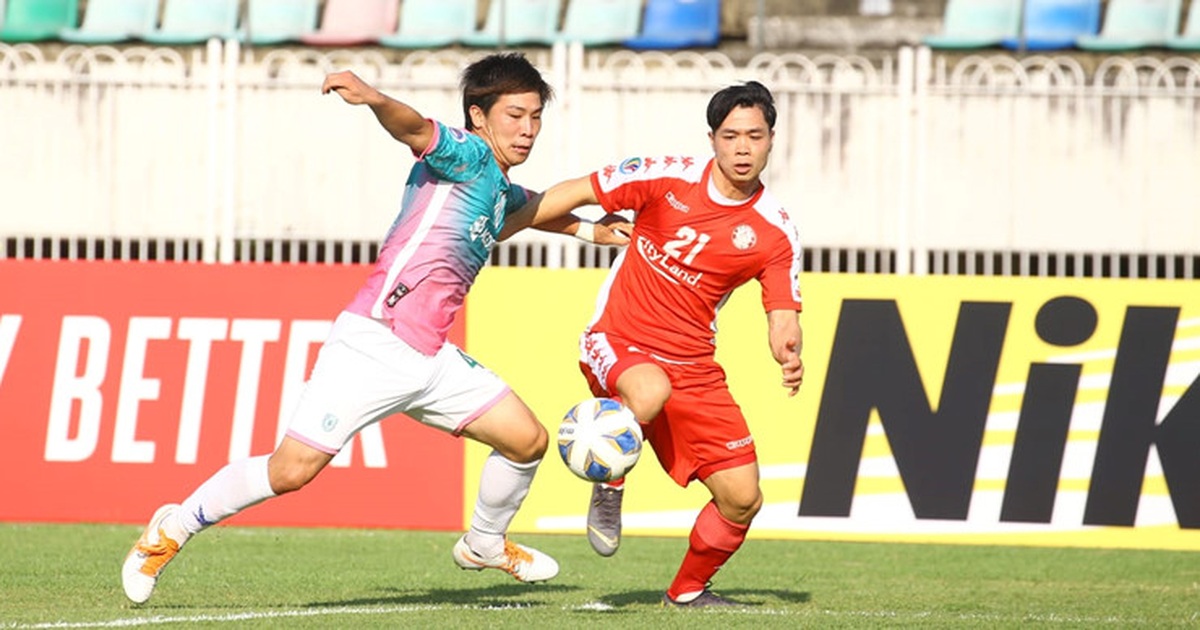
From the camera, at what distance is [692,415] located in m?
8.05

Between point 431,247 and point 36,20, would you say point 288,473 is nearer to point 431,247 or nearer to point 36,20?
point 431,247

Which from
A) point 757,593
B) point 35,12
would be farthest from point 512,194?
point 35,12

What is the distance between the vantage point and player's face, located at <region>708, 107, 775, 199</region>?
7801mm

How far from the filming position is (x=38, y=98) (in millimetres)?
13844

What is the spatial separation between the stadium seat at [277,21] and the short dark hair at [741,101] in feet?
36.1

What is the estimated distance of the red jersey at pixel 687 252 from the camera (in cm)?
802

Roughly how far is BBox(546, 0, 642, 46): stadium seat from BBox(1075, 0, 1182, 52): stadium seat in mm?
4334

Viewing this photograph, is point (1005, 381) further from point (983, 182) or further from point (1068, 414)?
point (983, 182)

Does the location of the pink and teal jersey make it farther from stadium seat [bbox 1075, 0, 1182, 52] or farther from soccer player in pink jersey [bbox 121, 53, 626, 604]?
stadium seat [bbox 1075, 0, 1182, 52]

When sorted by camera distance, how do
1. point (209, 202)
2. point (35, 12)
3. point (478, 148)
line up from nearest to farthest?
point (478, 148) → point (209, 202) → point (35, 12)

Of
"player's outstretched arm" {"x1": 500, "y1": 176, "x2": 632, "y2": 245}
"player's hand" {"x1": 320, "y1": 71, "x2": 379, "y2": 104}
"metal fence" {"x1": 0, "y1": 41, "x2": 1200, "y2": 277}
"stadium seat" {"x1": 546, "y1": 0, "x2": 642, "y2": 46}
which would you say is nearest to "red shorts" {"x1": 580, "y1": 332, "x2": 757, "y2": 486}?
"player's outstretched arm" {"x1": 500, "y1": 176, "x2": 632, "y2": 245}

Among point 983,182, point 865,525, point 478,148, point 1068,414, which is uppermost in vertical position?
point 478,148

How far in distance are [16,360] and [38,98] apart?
10.1ft

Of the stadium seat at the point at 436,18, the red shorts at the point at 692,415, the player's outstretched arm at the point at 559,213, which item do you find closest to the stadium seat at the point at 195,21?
the stadium seat at the point at 436,18
